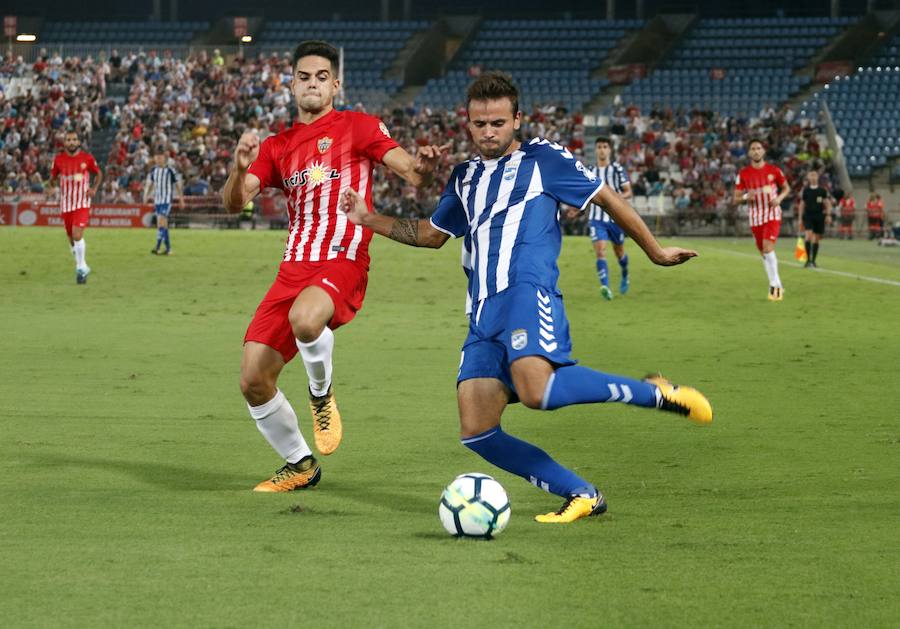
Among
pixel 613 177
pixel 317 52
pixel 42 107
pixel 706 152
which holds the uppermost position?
pixel 42 107

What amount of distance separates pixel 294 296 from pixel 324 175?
0.72m

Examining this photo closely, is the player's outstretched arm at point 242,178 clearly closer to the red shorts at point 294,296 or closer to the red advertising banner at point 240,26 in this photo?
the red shorts at point 294,296

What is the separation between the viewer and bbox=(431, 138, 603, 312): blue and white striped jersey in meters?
6.05

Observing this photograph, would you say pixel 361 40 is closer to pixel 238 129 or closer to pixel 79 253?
pixel 238 129

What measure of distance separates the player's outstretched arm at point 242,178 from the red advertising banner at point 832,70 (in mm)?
48211

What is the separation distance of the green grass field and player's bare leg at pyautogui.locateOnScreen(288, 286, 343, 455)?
0.76 ft

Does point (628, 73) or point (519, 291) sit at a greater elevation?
point (628, 73)

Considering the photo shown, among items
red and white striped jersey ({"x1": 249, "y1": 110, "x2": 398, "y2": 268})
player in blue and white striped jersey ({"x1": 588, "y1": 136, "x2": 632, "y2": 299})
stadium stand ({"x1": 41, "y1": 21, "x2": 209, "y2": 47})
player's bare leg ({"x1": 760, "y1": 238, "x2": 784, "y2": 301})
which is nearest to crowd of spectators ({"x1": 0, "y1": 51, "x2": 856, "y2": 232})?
stadium stand ({"x1": 41, "y1": 21, "x2": 209, "y2": 47})

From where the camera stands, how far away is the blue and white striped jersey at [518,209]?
605 cm

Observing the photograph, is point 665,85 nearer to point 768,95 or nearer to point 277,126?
point 768,95

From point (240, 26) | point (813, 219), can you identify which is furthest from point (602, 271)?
point (240, 26)

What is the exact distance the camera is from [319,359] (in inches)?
272

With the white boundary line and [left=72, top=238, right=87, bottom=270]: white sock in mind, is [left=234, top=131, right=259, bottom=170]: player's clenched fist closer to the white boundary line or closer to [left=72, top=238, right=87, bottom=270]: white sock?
[left=72, top=238, right=87, bottom=270]: white sock

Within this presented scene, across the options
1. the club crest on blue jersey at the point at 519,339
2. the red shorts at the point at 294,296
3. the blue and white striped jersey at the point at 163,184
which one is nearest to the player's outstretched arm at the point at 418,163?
the red shorts at the point at 294,296
